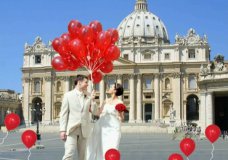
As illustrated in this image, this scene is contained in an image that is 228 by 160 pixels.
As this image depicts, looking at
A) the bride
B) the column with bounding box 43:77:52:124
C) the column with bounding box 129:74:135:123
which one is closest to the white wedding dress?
the bride

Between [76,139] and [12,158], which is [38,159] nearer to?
[12,158]

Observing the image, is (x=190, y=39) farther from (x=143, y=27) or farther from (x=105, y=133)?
(x=105, y=133)

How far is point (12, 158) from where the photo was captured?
1969cm

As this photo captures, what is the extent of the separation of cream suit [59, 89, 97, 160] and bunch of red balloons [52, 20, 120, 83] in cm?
170

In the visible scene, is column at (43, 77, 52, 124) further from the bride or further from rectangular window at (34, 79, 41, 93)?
the bride

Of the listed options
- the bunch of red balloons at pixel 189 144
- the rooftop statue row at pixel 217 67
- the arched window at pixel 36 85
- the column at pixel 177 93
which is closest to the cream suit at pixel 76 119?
the bunch of red balloons at pixel 189 144

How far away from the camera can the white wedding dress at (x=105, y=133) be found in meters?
10.1

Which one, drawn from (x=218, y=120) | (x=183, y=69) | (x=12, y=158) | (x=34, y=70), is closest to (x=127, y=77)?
(x=183, y=69)

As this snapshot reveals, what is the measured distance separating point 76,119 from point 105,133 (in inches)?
38.4

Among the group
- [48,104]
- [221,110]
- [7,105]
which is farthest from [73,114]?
[48,104]

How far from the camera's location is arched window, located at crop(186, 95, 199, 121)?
84.9 meters

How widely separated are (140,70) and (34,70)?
19.9 m

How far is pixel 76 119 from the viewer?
936 cm

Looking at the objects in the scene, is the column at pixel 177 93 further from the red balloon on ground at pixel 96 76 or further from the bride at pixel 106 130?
the bride at pixel 106 130
